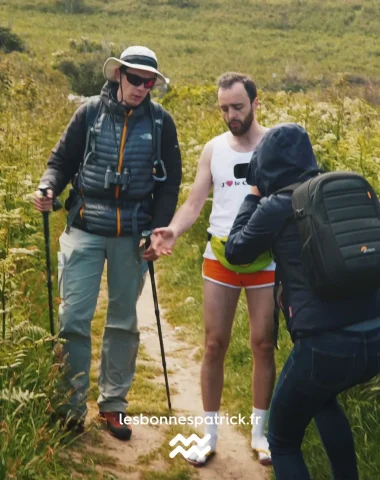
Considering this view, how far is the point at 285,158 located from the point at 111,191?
1.46 m

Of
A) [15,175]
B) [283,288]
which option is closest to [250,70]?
[15,175]

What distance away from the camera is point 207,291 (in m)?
4.44

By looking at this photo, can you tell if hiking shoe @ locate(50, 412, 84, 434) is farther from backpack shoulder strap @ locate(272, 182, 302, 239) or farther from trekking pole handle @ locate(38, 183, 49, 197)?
backpack shoulder strap @ locate(272, 182, 302, 239)

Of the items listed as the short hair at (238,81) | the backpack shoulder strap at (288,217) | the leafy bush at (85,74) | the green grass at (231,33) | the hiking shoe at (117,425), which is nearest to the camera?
the backpack shoulder strap at (288,217)

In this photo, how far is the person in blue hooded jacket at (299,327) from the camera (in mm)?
3137

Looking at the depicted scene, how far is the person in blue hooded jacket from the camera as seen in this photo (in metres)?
3.14

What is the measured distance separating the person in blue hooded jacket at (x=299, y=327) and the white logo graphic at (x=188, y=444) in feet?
3.88

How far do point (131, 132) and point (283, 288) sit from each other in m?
1.69

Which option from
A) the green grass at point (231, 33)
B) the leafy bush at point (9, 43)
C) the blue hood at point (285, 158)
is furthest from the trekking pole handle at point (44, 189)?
the green grass at point (231, 33)

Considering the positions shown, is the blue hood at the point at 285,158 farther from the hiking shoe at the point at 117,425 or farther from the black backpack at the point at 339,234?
the hiking shoe at the point at 117,425

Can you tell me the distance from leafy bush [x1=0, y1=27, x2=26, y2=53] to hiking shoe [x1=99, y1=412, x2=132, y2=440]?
28783 mm

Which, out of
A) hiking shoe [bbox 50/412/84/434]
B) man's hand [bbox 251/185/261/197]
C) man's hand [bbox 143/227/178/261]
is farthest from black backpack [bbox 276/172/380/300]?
hiking shoe [bbox 50/412/84/434]

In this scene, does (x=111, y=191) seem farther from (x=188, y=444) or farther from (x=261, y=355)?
(x=188, y=444)

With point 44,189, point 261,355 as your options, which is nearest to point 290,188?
point 261,355
